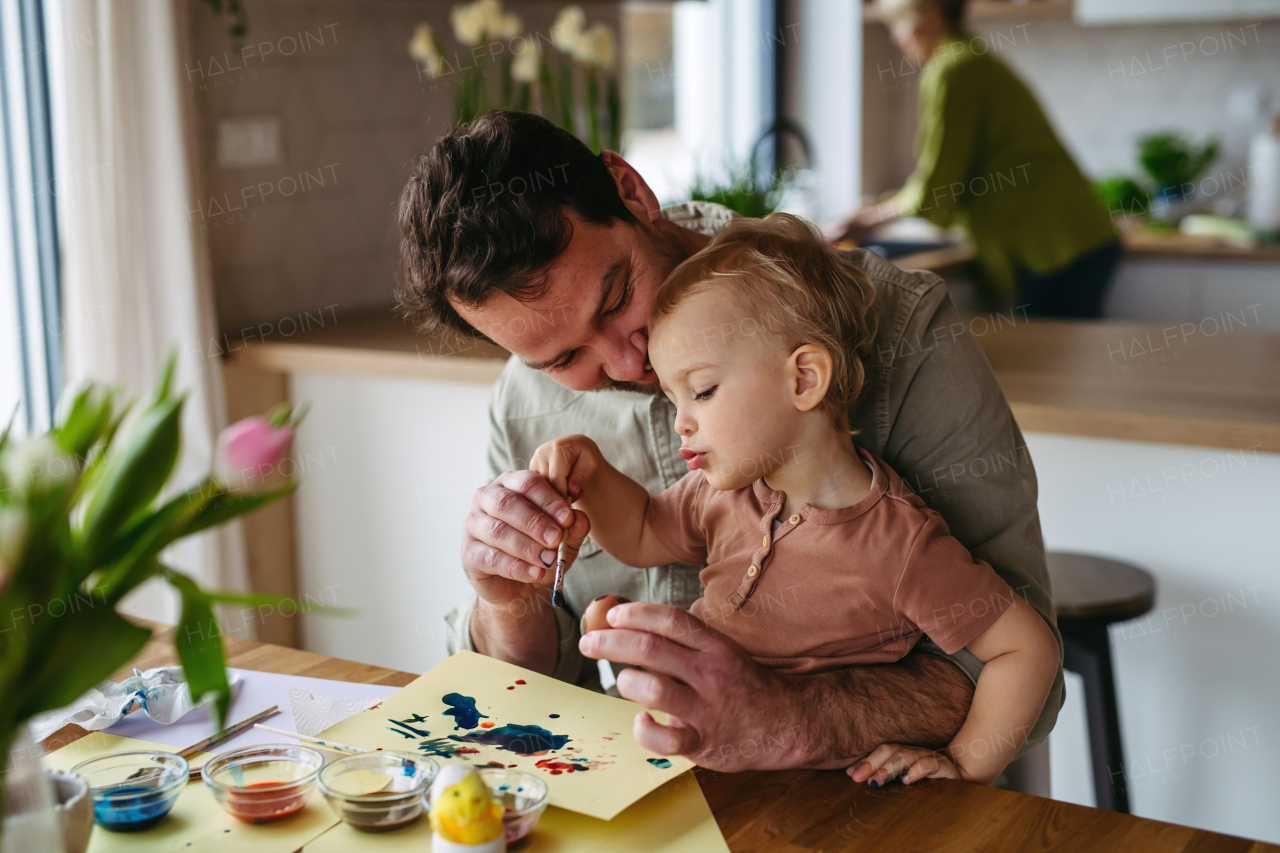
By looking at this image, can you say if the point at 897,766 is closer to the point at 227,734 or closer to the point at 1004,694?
the point at 1004,694

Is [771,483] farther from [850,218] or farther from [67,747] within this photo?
→ [850,218]

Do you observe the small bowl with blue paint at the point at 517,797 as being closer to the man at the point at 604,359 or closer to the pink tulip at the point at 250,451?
the man at the point at 604,359

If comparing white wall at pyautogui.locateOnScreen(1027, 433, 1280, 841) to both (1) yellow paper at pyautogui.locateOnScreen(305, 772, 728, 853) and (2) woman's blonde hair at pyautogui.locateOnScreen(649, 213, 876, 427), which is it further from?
(1) yellow paper at pyautogui.locateOnScreen(305, 772, 728, 853)

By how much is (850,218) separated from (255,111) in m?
1.68

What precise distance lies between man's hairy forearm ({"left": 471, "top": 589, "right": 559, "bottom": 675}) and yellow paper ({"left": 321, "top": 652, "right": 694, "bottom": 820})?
0.41 ft

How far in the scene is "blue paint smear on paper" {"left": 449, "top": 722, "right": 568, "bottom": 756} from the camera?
0.90m

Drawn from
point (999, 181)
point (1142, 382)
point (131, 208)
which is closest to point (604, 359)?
point (1142, 382)

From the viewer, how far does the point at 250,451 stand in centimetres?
56

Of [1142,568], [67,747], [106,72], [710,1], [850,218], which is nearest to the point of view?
[67,747]

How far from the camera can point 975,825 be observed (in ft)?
2.70

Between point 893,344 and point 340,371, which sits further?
point 340,371

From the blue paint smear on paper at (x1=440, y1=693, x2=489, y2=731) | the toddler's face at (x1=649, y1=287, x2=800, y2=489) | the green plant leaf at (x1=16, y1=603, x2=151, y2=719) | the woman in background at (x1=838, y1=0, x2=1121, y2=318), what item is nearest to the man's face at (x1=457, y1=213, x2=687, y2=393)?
the toddler's face at (x1=649, y1=287, x2=800, y2=489)

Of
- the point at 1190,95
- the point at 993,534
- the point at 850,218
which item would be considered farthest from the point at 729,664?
the point at 1190,95

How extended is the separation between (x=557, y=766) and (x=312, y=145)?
6.15 ft
